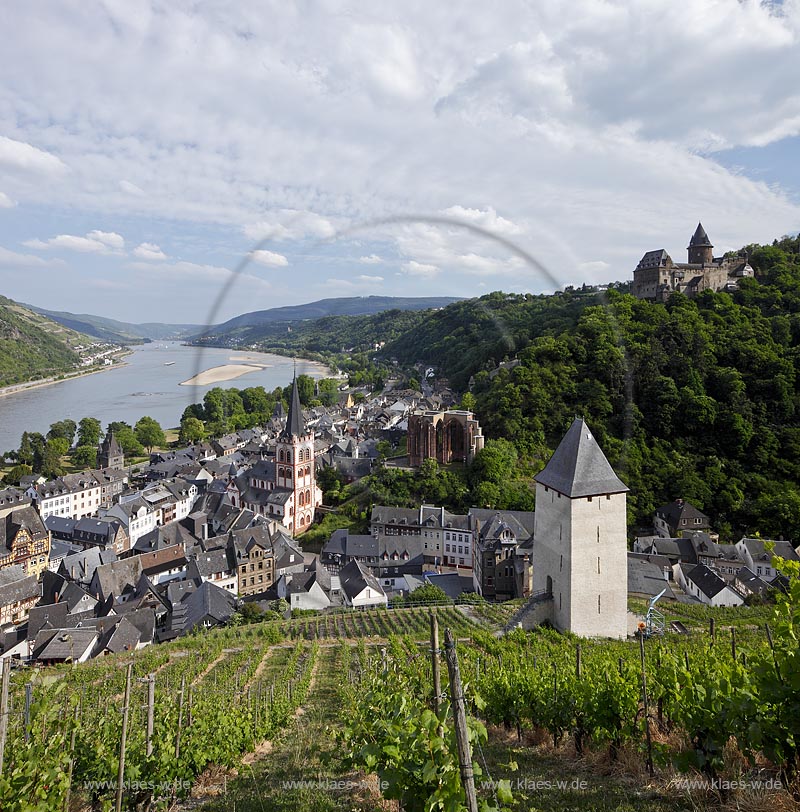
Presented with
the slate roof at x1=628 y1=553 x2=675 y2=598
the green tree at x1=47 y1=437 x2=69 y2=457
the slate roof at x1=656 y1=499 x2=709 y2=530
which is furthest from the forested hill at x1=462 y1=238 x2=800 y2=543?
the green tree at x1=47 y1=437 x2=69 y2=457

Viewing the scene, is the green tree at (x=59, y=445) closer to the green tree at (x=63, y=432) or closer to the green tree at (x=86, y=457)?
the green tree at (x=63, y=432)

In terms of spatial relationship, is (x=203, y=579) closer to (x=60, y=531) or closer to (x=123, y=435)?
(x=60, y=531)

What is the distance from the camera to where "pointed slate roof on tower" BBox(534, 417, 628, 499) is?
444 inches

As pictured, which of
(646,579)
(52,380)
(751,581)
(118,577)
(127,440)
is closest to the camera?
(646,579)

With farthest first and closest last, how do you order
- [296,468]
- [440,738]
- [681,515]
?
1. [296,468]
2. [681,515]
3. [440,738]

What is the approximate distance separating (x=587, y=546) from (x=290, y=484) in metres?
21.4

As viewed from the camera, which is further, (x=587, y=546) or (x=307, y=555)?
(x=307, y=555)

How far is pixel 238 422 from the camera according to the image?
55.4m

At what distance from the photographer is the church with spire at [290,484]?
96.6 ft

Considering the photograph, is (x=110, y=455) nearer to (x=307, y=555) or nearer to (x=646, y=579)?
(x=307, y=555)

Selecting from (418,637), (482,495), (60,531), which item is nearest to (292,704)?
(418,637)

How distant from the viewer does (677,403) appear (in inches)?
1113

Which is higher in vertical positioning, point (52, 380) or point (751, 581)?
point (52, 380)

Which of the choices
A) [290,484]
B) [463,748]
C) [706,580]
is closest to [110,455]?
[290,484]
